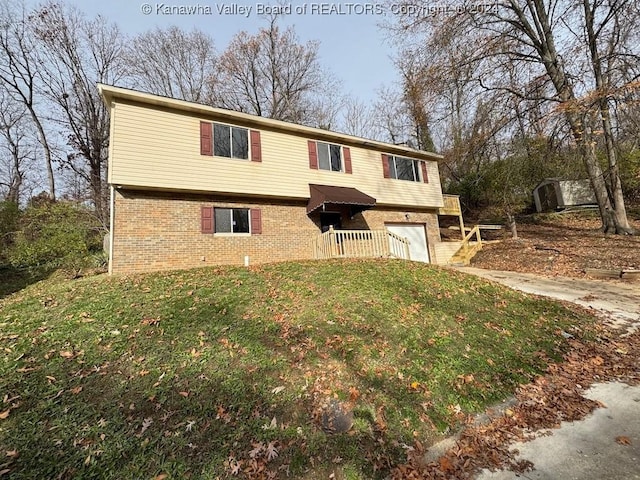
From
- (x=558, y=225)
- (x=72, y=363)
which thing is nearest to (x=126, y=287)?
(x=72, y=363)

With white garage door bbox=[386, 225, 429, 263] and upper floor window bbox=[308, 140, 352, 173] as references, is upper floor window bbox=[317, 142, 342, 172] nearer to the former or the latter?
upper floor window bbox=[308, 140, 352, 173]

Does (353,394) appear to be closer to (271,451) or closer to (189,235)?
(271,451)

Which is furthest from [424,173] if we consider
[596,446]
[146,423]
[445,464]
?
[146,423]

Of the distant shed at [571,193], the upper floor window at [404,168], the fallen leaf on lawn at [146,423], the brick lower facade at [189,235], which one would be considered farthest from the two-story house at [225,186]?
the distant shed at [571,193]

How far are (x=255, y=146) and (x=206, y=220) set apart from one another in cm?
338

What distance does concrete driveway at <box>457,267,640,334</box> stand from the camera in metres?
6.42

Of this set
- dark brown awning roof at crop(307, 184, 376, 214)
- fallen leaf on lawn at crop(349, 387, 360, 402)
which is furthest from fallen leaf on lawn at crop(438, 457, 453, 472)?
dark brown awning roof at crop(307, 184, 376, 214)

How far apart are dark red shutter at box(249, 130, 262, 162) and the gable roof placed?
339 mm

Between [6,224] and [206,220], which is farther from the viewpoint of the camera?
[6,224]

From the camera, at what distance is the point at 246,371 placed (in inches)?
157

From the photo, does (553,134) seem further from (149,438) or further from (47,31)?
(47,31)

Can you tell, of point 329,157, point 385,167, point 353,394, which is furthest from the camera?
point 385,167

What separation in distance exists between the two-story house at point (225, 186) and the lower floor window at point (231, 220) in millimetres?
36

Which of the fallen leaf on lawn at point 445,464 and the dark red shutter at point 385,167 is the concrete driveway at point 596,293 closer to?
the fallen leaf on lawn at point 445,464
